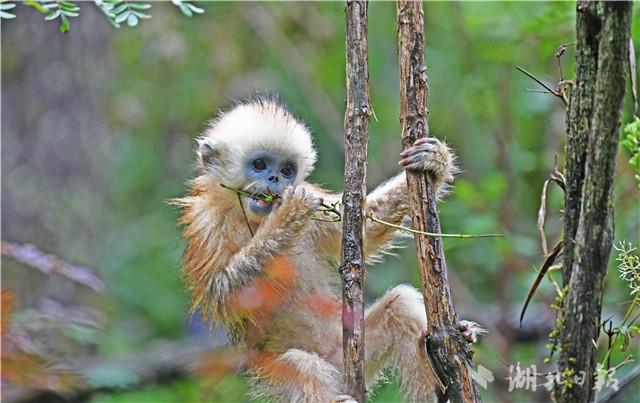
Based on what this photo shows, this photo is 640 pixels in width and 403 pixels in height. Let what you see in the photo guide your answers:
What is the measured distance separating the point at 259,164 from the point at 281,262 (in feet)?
2.22

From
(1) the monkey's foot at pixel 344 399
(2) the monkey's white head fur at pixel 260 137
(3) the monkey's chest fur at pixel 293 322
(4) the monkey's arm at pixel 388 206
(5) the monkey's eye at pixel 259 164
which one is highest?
(2) the monkey's white head fur at pixel 260 137

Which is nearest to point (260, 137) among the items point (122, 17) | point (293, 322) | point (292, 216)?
point (292, 216)

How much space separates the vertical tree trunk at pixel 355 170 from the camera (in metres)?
3.47

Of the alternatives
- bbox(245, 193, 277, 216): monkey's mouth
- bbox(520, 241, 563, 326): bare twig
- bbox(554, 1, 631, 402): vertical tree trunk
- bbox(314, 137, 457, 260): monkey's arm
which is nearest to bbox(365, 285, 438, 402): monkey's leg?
bbox(314, 137, 457, 260): monkey's arm

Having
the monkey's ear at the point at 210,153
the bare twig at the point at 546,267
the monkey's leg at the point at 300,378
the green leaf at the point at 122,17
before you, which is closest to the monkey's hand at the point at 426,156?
the bare twig at the point at 546,267

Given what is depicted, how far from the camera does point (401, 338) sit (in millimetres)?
4461

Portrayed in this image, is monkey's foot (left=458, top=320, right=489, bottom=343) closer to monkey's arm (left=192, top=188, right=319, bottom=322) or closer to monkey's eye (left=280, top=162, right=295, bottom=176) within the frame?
monkey's arm (left=192, top=188, right=319, bottom=322)

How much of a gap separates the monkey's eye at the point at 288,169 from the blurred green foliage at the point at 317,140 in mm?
1587

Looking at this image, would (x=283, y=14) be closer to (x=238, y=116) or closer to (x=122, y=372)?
(x=122, y=372)

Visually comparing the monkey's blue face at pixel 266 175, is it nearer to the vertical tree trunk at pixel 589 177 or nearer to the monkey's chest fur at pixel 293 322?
the monkey's chest fur at pixel 293 322

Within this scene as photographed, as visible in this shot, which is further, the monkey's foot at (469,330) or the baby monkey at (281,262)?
the baby monkey at (281,262)

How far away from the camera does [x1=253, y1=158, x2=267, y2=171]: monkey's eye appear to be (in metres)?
4.80

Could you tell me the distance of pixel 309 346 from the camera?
460 centimetres

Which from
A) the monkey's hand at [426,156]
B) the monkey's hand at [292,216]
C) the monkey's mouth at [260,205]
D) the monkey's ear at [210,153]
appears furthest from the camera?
the monkey's ear at [210,153]
